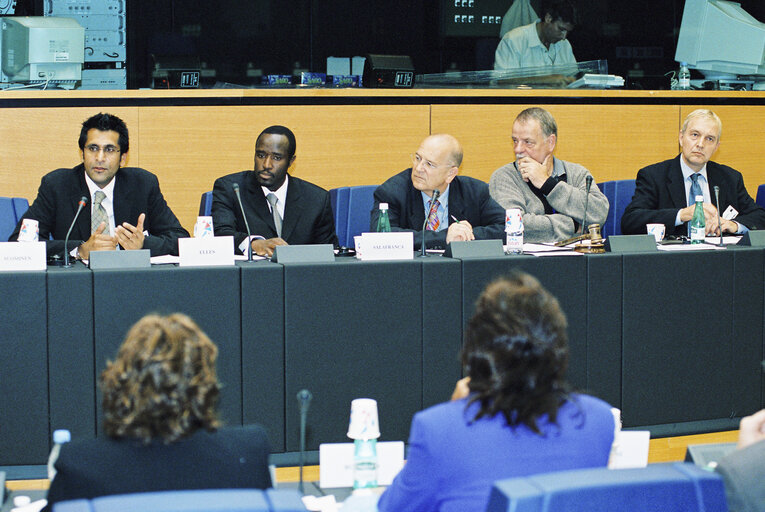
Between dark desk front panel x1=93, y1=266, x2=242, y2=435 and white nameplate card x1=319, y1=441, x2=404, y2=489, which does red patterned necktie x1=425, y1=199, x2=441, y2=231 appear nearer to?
dark desk front panel x1=93, y1=266, x2=242, y2=435

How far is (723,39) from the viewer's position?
5.63 m

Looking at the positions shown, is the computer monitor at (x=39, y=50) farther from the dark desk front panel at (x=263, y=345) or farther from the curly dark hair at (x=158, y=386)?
the curly dark hair at (x=158, y=386)

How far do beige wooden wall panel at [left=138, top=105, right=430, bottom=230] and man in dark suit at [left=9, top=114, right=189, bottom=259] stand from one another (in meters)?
0.83

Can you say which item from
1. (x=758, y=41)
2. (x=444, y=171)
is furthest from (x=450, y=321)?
(x=758, y=41)

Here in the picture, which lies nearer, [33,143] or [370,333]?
[370,333]

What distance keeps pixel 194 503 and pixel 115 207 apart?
9.11 feet

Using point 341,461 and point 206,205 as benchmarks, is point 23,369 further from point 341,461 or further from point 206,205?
point 206,205

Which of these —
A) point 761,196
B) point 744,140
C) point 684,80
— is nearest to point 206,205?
point 761,196

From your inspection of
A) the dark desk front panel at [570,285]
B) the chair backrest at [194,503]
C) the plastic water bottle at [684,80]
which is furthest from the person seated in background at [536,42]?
the chair backrest at [194,503]

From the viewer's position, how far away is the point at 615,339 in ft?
10.6

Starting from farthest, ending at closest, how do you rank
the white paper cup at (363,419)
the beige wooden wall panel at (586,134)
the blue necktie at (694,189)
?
the beige wooden wall panel at (586,134)
the blue necktie at (694,189)
the white paper cup at (363,419)

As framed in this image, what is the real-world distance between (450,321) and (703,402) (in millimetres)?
988

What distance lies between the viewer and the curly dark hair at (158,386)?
145 centimetres

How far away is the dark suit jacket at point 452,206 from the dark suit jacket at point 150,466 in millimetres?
2274
